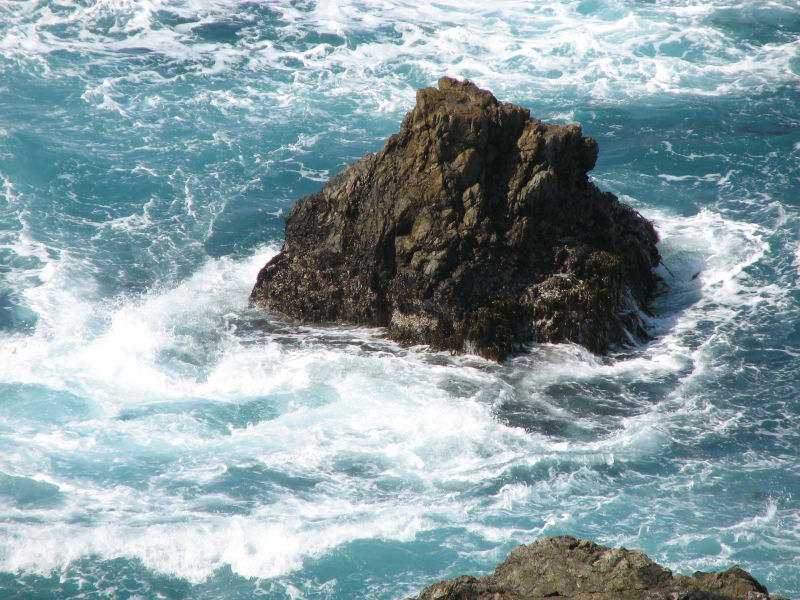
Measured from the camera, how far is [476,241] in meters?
14.1

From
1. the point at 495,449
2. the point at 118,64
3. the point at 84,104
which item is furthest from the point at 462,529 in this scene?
the point at 118,64

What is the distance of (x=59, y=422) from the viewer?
1256 centimetres

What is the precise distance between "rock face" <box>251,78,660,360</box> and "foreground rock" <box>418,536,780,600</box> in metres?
7.76

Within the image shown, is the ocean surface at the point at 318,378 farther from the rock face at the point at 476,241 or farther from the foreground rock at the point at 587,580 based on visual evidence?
the foreground rock at the point at 587,580

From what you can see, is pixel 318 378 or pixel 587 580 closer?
pixel 587 580

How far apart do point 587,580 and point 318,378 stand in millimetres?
8608

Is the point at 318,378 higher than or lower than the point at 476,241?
lower

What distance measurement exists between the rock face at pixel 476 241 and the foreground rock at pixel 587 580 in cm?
776

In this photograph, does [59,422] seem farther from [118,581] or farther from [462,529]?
[462,529]

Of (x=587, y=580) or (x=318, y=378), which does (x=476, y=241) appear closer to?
(x=318, y=378)

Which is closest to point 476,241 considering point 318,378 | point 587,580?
point 318,378

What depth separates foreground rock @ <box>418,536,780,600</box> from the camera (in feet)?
17.0

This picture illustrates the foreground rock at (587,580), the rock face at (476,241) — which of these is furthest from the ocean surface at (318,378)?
the foreground rock at (587,580)

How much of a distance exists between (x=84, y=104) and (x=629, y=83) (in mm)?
21652
